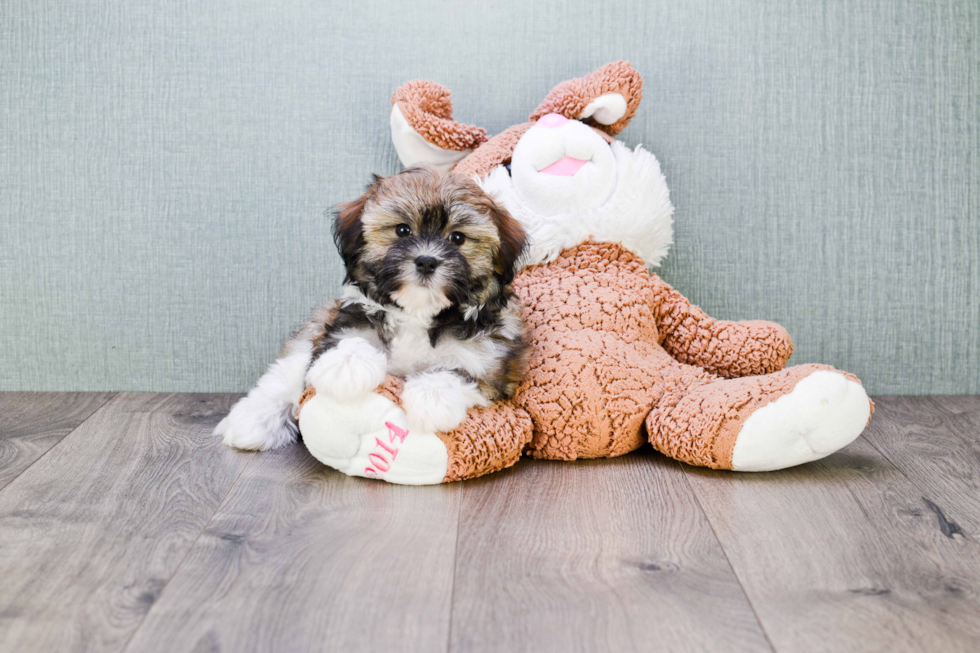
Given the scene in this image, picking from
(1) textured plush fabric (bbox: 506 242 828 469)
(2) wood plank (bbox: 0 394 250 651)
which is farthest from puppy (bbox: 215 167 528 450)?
(2) wood plank (bbox: 0 394 250 651)

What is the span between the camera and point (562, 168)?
2.08m

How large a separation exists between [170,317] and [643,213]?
5.13 feet

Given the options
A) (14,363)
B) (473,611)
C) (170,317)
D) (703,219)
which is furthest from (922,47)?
(14,363)

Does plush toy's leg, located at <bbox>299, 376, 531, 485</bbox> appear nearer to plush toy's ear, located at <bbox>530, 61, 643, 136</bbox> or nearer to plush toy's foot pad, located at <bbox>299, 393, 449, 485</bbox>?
plush toy's foot pad, located at <bbox>299, 393, 449, 485</bbox>

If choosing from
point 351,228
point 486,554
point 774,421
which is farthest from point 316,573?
point 774,421

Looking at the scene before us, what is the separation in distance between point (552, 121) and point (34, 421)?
67.7 inches

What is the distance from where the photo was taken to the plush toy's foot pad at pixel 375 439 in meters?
1.67

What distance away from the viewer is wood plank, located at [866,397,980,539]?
164 cm

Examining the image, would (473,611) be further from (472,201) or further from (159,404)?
(159,404)

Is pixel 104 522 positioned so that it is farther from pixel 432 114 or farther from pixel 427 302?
pixel 432 114

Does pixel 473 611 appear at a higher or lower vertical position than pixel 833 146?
lower

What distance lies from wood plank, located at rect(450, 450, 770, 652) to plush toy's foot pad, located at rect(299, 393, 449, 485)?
0.12 metres

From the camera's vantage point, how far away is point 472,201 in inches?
65.9

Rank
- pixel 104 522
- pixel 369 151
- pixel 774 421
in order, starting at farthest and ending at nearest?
pixel 369 151 < pixel 774 421 < pixel 104 522
